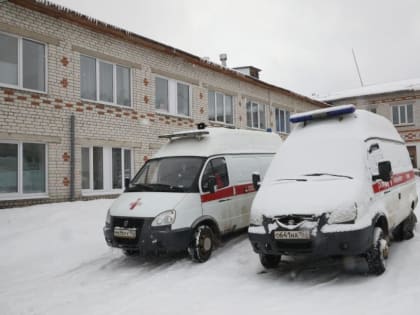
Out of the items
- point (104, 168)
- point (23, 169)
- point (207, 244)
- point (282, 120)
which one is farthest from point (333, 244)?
point (282, 120)

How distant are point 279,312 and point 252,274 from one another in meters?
1.80

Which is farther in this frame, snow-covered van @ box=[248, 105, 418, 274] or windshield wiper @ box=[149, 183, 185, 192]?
windshield wiper @ box=[149, 183, 185, 192]

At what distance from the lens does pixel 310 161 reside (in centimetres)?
660

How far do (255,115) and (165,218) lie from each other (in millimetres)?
15755

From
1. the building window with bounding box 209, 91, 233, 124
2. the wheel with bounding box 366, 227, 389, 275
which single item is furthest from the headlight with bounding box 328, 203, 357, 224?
the building window with bounding box 209, 91, 233, 124

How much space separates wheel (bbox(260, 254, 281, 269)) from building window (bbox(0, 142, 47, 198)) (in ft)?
24.5

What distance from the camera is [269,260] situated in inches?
255

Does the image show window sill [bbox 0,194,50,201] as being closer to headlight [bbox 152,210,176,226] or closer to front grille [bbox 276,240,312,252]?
headlight [bbox 152,210,176,226]

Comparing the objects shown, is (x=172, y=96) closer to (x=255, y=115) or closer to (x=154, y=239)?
(x=255, y=115)

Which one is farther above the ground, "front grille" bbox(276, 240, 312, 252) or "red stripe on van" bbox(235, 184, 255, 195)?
"red stripe on van" bbox(235, 184, 255, 195)

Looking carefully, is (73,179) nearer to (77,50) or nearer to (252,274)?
(77,50)

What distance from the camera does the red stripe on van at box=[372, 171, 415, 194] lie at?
6.28m

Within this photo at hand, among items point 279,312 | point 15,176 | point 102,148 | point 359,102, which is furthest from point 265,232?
point 359,102

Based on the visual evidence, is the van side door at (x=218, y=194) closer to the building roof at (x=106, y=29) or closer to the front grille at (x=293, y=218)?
the front grille at (x=293, y=218)
